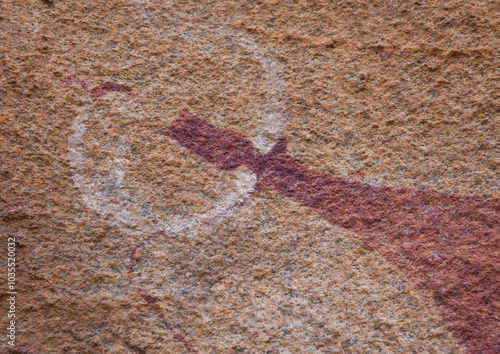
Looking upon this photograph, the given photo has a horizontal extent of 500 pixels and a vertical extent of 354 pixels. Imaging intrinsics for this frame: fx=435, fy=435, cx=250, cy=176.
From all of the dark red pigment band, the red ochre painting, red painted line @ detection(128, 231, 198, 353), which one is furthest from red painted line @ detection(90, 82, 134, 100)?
red painted line @ detection(128, 231, 198, 353)

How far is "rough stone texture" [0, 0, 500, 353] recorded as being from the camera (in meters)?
0.69

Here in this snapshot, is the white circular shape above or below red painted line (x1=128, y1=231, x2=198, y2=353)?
above

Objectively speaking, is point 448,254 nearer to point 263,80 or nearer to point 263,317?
point 263,317

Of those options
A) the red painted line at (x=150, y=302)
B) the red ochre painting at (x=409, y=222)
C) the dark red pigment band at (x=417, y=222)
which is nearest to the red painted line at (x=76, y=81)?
the red ochre painting at (x=409, y=222)

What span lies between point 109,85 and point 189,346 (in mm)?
461

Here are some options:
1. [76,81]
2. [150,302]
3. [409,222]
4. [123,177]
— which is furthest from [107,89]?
[409,222]

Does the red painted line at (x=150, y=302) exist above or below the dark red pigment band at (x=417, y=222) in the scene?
below

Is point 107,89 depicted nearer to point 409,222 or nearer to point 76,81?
point 76,81

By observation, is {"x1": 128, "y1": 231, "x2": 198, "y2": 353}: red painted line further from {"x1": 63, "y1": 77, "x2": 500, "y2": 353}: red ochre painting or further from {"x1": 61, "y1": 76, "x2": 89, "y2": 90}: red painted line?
{"x1": 61, "y1": 76, "x2": 89, "y2": 90}: red painted line

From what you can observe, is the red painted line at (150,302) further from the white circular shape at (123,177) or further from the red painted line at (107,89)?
the red painted line at (107,89)

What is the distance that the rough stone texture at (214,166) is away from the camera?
0.69m

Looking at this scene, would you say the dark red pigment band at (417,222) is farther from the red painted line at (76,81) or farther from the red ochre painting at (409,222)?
the red painted line at (76,81)

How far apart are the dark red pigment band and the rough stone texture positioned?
0.01 m

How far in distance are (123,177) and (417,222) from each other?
0.50 metres
